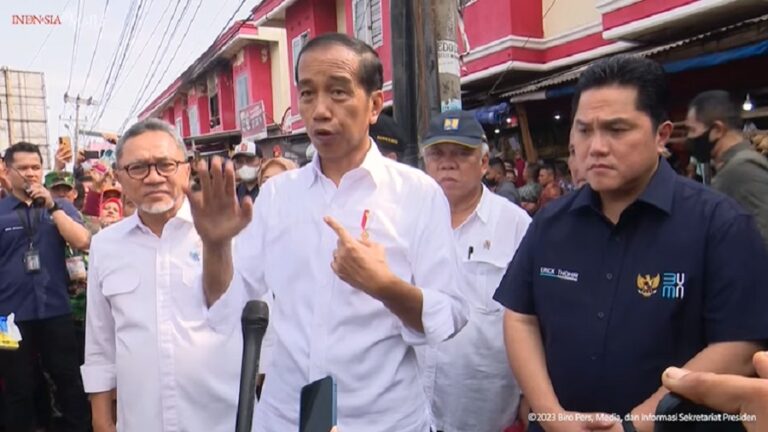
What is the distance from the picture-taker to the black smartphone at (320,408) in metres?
0.93

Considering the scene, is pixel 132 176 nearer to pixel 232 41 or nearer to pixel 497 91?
pixel 497 91

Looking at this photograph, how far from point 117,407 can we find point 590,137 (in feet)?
6.58

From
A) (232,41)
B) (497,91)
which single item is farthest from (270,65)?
(497,91)

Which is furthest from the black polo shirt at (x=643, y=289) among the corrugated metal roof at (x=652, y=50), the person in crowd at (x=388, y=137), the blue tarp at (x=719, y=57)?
the blue tarp at (x=719, y=57)

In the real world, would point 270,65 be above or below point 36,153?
above

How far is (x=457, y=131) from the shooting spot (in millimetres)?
2855

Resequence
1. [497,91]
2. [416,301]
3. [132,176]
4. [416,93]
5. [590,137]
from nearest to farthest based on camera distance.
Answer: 1. [416,301]
2. [590,137]
3. [132,176]
4. [416,93]
5. [497,91]

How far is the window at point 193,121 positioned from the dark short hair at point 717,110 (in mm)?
25847

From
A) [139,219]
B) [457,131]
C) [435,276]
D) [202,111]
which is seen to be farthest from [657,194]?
[202,111]

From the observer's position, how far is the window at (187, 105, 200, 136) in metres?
27.7

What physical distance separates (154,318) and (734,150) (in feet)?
11.2

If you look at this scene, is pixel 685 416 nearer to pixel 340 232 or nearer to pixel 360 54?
pixel 340 232

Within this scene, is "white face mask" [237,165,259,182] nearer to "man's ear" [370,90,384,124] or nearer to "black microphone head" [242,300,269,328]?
"man's ear" [370,90,384,124]

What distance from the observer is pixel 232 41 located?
66.2 ft
